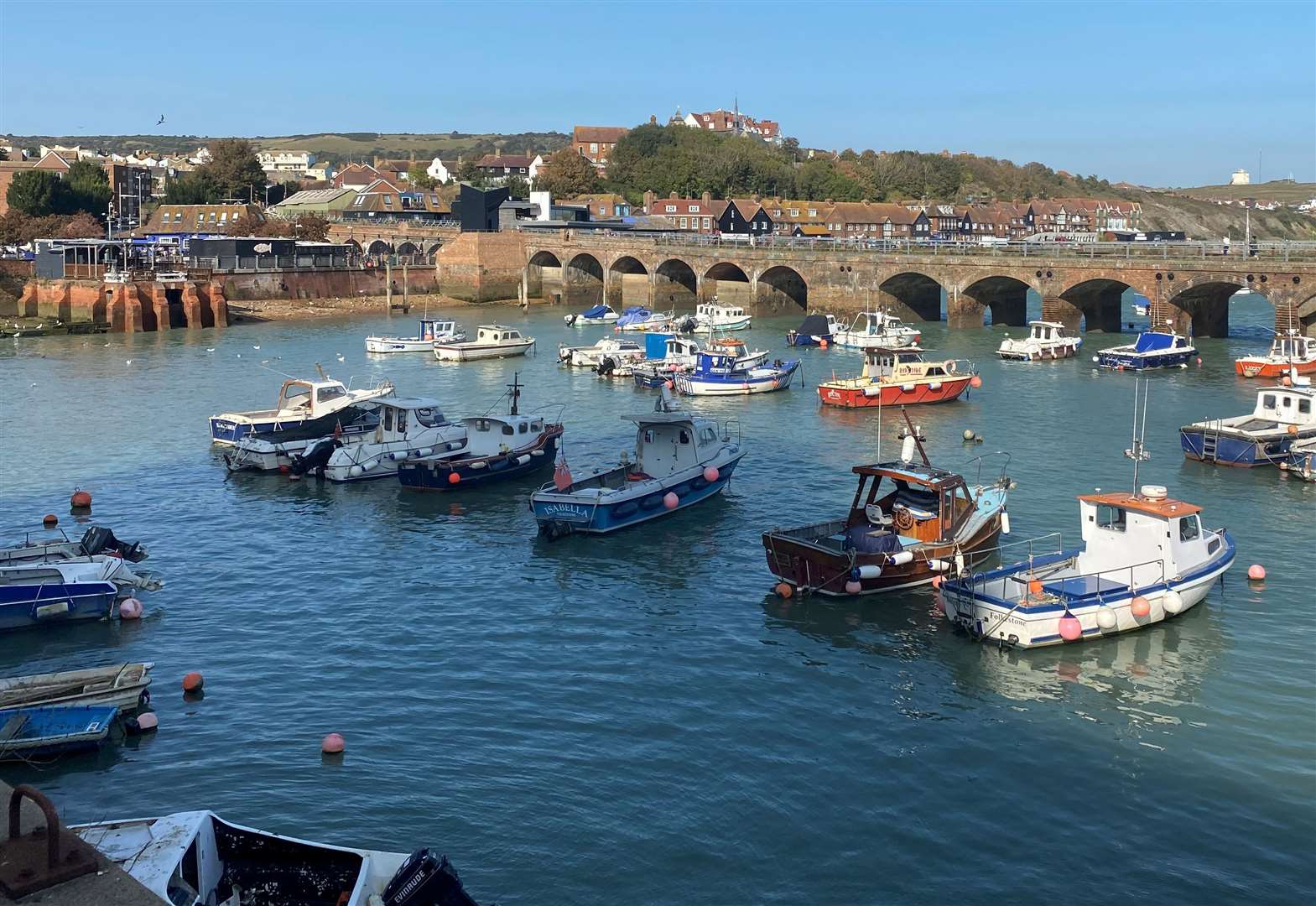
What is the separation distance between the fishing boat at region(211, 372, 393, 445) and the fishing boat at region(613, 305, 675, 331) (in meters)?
44.5

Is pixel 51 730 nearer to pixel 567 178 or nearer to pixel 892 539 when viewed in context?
pixel 892 539

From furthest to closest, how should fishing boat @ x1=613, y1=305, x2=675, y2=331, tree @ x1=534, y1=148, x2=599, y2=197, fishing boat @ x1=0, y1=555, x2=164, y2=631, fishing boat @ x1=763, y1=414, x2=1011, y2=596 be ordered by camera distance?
tree @ x1=534, y1=148, x2=599, y2=197 → fishing boat @ x1=613, y1=305, x2=675, y2=331 → fishing boat @ x1=763, y1=414, x2=1011, y2=596 → fishing boat @ x1=0, y1=555, x2=164, y2=631

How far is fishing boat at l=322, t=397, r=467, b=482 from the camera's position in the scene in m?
47.9

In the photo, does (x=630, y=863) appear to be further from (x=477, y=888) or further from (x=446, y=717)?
(x=446, y=717)

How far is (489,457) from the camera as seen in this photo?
46781mm

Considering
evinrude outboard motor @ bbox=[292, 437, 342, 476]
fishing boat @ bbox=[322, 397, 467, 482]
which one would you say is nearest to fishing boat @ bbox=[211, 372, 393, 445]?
fishing boat @ bbox=[322, 397, 467, 482]

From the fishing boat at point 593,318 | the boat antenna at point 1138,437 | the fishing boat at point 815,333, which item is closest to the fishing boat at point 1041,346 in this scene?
the boat antenna at point 1138,437

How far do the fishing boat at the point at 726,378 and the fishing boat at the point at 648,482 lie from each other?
23.0 meters

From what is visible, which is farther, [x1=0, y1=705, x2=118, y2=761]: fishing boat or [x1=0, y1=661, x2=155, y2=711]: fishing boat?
[x1=0, y1=661, x2=155, y2=711]: fishing boat

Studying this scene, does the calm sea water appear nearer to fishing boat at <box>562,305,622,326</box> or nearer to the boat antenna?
the boat antenna

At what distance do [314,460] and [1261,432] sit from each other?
35597mm

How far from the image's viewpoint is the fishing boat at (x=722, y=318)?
10088cm

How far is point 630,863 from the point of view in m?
20.8

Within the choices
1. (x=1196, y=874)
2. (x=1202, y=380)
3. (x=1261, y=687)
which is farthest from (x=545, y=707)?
(x=1202, y=380)
